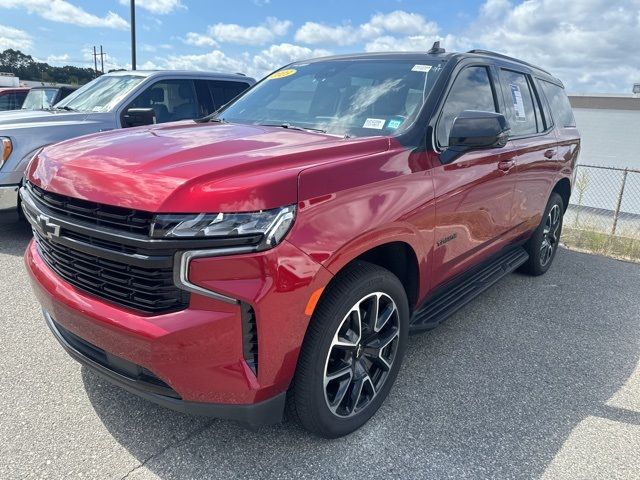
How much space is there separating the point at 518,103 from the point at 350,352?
2.87 metres

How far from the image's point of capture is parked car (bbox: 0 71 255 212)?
523 cm

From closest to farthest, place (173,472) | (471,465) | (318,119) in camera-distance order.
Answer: (173,472)
(471,465)
(318,119)

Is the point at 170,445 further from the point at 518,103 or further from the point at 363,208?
the point at 518,103

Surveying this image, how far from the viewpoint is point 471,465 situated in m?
2.44

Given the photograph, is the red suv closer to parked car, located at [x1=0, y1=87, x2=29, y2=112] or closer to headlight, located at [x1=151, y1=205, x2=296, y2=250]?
headlight, located at [x1=151, y1=205, x2=296, y2=250]

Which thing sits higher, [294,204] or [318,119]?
[318,119]

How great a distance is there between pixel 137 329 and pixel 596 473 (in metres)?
2.24

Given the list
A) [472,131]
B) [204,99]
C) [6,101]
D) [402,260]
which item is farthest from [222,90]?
[6,101]

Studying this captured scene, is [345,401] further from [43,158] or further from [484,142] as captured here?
[43,158]

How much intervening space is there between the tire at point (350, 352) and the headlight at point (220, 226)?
0.50 m

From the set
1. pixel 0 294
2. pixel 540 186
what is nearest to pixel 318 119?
pixel 540 186

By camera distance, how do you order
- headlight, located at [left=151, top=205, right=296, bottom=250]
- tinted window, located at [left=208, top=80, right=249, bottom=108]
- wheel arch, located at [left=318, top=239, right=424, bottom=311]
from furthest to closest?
tinted window, located at [left=208, top=80, right=249, bottom=108] → wheel arch, located at [left=318, top=239, right=424, bottom=311] → headlight, located at [left=151, top=205, right=296, bottom=250]

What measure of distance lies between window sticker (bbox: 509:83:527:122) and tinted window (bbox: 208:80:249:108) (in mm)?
4187


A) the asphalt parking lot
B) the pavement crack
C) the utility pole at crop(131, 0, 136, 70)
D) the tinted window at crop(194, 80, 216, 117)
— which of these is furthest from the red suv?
the utility pole at crop(131, 0, 136, 70)
